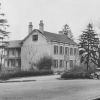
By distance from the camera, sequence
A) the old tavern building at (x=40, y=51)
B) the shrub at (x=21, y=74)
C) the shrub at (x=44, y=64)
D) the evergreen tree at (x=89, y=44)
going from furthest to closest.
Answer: the evergreen tree at (x=89, y=44) < the old tavern building at (x=40, y=51) < the shrub at (x=44, y=64) < the shrub at (x=21, y=74)

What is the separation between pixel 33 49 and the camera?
63781mm

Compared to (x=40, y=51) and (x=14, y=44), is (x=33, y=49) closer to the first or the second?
(x=40, y=51)

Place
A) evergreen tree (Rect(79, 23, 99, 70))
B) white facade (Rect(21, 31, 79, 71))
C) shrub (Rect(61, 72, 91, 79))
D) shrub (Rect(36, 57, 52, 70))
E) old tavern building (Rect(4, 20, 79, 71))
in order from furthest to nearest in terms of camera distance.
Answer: evergreen tree (Rect(79, 23, 99, 70)), old tavern building (Rect(4, 20, 79, 71)), white facade (Rect(21, 31, 79, 71)), shrub (Rect(36, 57, 52, 70)), shrub (Rect(61, 72, 91, 79))

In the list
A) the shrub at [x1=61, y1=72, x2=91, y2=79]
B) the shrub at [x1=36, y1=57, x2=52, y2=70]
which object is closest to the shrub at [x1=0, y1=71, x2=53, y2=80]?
the shrub at [x1=36, y1=57, x2=52, y2=70]

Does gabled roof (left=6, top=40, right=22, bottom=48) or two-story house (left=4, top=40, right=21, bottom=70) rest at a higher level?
gabled roof (left=6, top=40, right=22, bottom=48)

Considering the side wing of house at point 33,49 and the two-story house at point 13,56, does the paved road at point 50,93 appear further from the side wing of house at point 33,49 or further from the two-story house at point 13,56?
the two-story house at point 13,56

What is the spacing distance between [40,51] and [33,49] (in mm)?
1513

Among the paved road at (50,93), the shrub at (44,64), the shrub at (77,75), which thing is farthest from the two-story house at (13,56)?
the paved road at (50,93)

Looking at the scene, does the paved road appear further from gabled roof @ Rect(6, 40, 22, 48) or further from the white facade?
gabled roof @ Rect(6, 40, 22, 48)

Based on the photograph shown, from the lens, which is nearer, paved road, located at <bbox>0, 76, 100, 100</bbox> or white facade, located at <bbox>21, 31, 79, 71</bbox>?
paved road, located at <bbox>0, 76, 100, 100</bbox>

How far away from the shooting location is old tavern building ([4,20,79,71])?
62094 millimetres

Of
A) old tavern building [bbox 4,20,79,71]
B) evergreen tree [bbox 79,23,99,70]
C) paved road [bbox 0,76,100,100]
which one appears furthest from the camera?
evergreen tree [bbox 79,23,99,70]

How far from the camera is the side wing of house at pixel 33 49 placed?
62.1 metres

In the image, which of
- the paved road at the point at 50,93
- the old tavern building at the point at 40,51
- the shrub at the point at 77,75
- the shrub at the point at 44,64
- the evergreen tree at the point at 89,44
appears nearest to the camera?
the paved road at the point at 50,93
